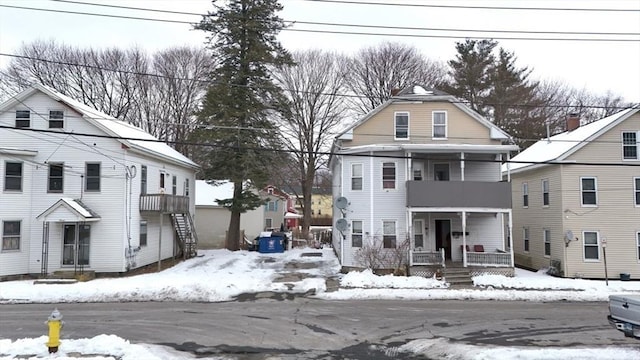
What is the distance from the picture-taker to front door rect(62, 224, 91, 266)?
21203 millimetres

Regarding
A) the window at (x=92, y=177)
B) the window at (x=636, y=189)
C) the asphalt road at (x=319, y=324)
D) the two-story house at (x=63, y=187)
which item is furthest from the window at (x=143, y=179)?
the window at (x=636, y=189)

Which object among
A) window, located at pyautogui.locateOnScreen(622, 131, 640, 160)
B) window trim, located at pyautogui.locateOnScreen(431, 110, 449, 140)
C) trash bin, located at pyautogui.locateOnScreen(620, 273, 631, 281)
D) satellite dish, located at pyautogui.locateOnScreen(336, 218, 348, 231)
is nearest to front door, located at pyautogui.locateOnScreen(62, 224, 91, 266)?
satellite dish, located at pyautogui.locateOnScreen(336, 218, 348, 231)

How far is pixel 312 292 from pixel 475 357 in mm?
9531

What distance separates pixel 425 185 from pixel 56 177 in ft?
58.0

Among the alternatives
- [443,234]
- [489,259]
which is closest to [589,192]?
[489,259]

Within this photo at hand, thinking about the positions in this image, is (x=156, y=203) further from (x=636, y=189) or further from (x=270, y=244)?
(x=636, y=189)

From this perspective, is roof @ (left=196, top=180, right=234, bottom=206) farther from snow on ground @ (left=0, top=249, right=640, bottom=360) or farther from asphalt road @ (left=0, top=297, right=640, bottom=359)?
asphalt road @ (left=0, top=297, right=640, bottom=359)

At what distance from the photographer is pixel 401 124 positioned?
2397 cm

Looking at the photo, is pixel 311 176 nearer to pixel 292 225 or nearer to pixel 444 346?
pixel 292 225

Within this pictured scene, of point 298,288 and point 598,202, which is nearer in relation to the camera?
point 298,288

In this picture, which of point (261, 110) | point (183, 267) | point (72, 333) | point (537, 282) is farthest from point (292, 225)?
point (72, 333)

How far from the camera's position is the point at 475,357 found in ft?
29.7

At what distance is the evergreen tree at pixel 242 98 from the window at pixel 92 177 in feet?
27.4

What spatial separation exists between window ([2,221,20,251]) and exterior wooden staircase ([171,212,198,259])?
27.5 feet
